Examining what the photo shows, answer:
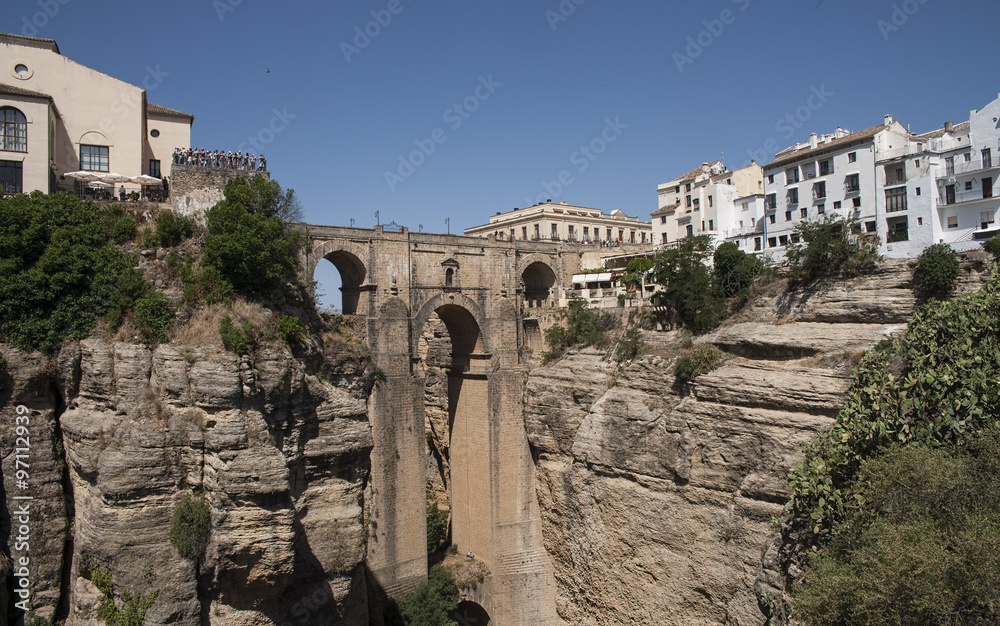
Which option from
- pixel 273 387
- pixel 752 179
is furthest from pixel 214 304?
pixel 752 179

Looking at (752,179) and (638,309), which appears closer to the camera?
(638,309)

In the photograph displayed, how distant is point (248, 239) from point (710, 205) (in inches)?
1097

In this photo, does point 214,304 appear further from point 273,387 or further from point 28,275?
point 28,275

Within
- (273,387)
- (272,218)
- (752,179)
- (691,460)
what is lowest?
(691,460)

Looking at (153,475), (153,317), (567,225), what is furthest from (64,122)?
(567,225)

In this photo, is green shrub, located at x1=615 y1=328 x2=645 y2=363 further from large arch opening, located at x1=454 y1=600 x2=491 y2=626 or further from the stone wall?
the stone wall

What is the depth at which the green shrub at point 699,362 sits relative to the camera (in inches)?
969

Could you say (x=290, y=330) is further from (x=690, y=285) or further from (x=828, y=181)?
(x=828, y=181)

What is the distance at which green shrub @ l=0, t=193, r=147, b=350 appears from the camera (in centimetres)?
1764

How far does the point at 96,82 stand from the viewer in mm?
23625

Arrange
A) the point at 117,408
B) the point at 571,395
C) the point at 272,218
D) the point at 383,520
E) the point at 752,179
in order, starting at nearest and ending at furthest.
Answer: the point at 117,408 < the point at 272,218 < the point at 383,520 < the point at 571,395 < the point at 752,179

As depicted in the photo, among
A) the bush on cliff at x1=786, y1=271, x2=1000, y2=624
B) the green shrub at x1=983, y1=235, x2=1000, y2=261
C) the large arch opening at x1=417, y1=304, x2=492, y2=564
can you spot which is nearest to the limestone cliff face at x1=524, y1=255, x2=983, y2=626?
the green shrub at x1=983, y1=235, x2=1000, y2=261

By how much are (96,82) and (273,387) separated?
13.1 metres

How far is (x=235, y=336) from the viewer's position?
18141 mm
